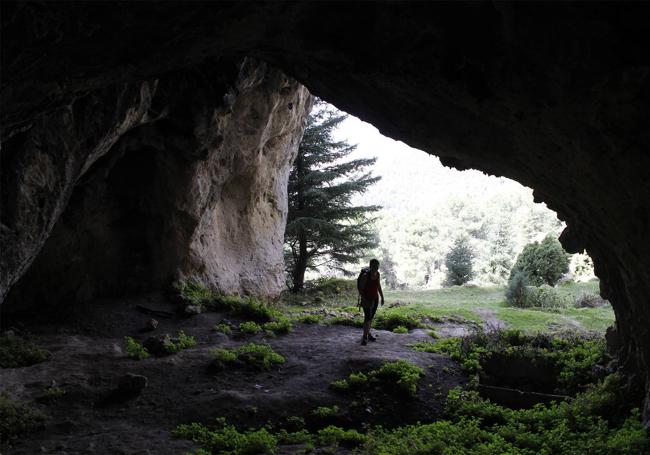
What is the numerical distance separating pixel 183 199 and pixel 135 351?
5.13 m

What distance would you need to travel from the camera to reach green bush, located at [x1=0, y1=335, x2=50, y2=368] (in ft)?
30.0

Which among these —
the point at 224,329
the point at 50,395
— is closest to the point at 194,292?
the point at 224,329

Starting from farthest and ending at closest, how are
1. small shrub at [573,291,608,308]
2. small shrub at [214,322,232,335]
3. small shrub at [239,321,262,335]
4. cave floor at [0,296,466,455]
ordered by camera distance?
small shrub at [573,291,608,308], small shrub at [239,321,262,335], small shrub at [214,322,232,335], cave floor at [0,296,466,455]

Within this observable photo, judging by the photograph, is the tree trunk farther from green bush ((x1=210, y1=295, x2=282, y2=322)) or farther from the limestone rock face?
green bush ((x1=210, y1=295, x2=282, y2=322))

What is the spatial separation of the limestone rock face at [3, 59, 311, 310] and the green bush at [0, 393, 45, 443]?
323 centimetres

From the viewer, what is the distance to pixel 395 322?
1433cm

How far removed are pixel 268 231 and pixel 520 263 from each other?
41.0ft

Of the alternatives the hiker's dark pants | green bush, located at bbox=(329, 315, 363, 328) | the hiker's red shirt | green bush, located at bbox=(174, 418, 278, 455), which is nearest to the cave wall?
green bush, located at bbox=(174, 418, 278, 455)

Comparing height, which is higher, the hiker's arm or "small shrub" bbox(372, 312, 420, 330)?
the hiker's arm

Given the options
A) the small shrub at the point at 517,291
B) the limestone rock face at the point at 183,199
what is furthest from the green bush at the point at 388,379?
the small shrub at the point at 517,291

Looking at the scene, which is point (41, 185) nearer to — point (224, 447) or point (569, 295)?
point (224, 447)

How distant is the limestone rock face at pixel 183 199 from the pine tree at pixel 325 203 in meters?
4.06

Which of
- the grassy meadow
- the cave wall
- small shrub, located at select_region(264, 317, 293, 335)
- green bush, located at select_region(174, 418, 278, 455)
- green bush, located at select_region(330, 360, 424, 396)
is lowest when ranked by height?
green bush, located at select_region(174, 418, 278, 455)

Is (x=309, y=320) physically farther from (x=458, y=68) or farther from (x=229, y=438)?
(x=458, y=68)
